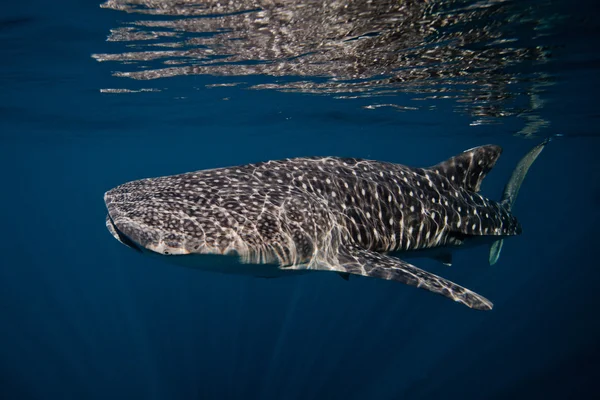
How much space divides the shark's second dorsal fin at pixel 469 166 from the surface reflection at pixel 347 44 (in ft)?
11.0

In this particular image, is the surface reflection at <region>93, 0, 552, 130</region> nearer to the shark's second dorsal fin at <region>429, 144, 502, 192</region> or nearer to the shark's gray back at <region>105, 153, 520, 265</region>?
the shark's second dorsal fin at <region>429, 144, 502, 192</region>

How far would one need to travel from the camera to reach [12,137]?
108 feet

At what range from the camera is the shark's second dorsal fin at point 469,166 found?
22.9 feet

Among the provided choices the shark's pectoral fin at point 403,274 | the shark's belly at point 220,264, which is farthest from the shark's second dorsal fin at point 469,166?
the shark's belly at point 220,264

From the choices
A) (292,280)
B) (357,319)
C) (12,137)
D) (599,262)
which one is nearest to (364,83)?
(357,319)

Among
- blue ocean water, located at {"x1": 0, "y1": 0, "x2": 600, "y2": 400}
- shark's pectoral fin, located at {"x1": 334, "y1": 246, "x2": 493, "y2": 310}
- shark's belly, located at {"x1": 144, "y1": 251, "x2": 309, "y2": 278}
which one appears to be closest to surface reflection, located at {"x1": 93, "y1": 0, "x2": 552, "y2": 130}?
blue ocean water, located at {"x1": 0, "y1": 0, "x2": 600, "y2": 400}

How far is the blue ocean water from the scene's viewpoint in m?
9.82

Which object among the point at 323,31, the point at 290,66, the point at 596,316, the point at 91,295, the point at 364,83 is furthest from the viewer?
the point at 91,295

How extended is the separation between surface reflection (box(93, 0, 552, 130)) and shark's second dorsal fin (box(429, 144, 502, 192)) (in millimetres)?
3363

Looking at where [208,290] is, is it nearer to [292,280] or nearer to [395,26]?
[292,280]

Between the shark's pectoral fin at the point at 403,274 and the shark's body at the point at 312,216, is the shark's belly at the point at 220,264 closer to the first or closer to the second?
the shark's body at the point at 312,216

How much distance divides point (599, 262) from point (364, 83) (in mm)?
36541

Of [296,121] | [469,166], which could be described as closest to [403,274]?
[469,166]

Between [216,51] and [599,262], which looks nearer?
[216,51]
